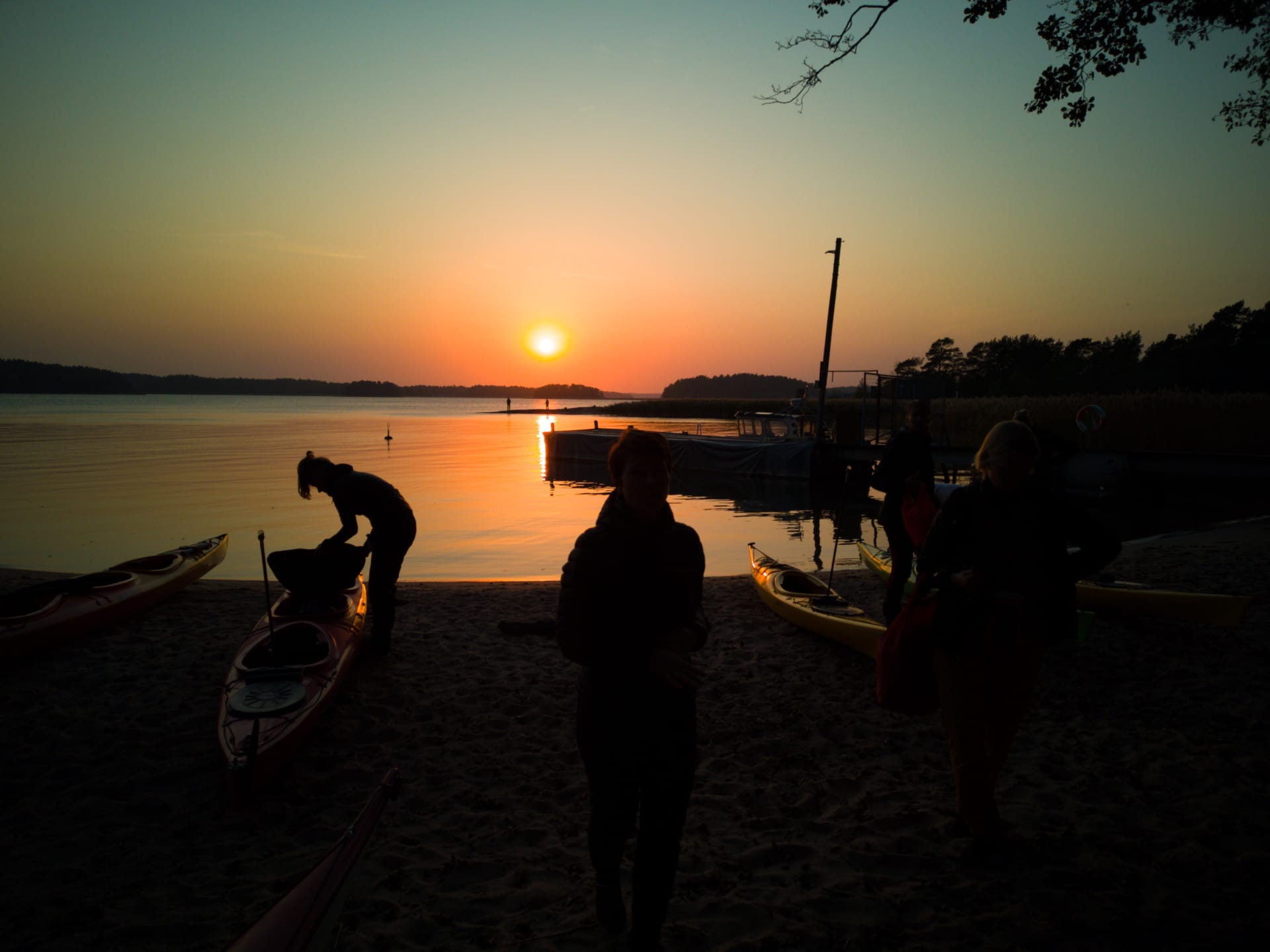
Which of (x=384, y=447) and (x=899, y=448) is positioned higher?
(x=899, y=448)

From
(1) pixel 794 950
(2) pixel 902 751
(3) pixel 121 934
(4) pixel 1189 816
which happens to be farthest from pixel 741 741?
(3) pixel 121 934

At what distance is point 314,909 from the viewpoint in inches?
89.7

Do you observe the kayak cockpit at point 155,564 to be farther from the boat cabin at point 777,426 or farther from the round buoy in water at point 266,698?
the boat cabin at point 777,426

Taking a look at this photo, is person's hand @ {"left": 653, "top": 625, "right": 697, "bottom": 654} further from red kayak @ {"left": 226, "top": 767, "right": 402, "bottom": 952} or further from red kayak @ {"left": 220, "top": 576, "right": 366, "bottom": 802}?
red kayak @ {"left": 220, "top": 576, "right": 366, "bottom": 802}

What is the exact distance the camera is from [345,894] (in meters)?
2.40

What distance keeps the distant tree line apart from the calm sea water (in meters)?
11.7

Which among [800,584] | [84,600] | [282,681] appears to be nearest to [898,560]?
[800,584]

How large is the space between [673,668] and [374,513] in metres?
4.80

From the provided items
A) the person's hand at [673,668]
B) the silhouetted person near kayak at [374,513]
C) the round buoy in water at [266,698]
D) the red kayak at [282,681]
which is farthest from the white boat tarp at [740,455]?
the person's hand at [673,668]

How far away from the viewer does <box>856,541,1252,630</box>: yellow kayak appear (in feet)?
23.0

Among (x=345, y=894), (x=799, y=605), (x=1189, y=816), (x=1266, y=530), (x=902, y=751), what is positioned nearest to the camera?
(x=345, y=894)

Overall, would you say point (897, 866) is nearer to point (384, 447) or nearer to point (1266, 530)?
point (1266, 530)

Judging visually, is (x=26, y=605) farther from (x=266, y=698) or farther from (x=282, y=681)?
(x=266, y=698)

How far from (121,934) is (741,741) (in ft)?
12.3
